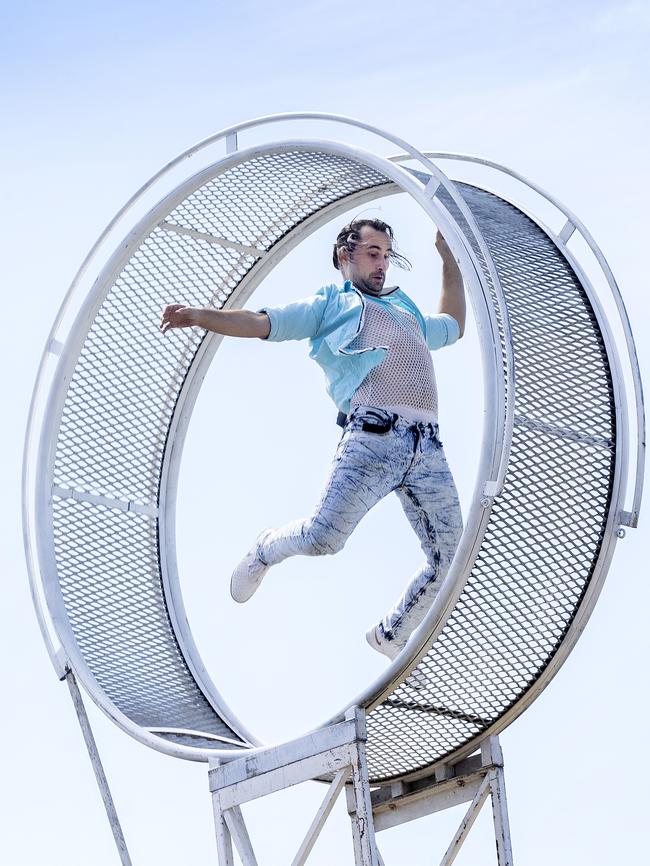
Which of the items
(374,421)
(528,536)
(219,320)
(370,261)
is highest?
(370,261)

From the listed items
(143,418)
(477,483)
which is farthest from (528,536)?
(143,418)

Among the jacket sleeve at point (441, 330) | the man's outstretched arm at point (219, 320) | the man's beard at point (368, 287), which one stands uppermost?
the man's beard at point (368, 287)

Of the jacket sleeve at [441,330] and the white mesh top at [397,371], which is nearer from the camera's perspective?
the white mesh top at [397,371]

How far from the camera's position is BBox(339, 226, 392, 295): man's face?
11.3 meters

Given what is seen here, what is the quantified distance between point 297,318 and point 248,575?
1.55 meters

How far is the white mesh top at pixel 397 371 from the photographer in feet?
35.5

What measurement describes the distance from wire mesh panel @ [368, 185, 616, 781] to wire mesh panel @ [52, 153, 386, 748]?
1.86 m

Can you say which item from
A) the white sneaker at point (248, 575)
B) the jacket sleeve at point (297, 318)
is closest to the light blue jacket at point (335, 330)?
the jacket sleeve at point (297, 318)

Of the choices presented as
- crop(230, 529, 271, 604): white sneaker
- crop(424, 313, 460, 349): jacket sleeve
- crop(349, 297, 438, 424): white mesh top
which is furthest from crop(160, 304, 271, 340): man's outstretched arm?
crop(230, 529, 271, 604): white sneaker

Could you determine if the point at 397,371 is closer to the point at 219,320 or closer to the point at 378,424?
the point at 378,424

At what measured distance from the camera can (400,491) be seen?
10930mm

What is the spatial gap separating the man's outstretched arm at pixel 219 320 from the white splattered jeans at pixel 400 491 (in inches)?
25.7

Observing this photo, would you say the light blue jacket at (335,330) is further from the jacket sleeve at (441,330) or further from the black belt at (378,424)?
the black belt at (378,424)

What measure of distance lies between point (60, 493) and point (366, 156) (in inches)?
122
